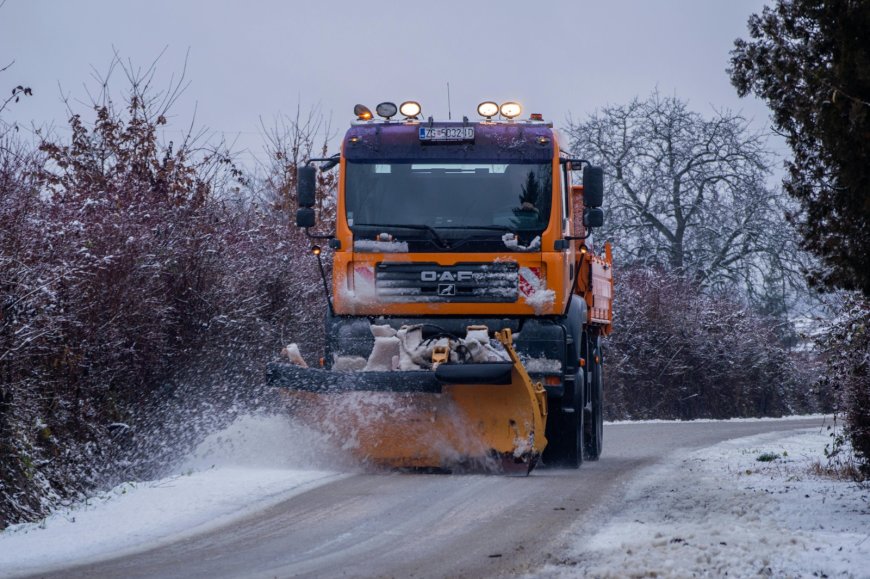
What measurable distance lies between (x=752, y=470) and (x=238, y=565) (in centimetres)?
708

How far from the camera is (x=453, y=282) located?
11.1m

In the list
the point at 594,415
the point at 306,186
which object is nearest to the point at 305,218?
the point at 306,186

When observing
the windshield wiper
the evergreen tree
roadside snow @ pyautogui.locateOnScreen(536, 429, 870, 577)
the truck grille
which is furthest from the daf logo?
the evergreen tree

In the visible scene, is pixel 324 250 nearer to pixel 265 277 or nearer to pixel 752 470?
pixel 265 277

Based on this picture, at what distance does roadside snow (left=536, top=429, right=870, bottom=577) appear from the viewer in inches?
251

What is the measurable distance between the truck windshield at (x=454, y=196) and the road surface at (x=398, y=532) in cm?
229

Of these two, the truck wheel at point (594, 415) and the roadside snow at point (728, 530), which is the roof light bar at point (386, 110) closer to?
the truck wheel at point (594, 415)

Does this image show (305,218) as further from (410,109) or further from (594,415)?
(594,415)

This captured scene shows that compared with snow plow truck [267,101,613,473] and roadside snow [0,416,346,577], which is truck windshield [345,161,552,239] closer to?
snow plow truck [267,101,613,473]

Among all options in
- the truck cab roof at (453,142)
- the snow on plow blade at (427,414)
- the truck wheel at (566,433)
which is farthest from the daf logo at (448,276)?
the truck wheel at (566,433)

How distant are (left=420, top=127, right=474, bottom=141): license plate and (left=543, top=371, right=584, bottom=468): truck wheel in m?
2.46

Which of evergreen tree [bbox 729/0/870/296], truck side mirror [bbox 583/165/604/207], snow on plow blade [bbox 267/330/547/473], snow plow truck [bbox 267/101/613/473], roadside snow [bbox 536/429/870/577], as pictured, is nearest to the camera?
roadside snow [bbox 536/429/870/577]

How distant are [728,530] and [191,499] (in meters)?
3.73

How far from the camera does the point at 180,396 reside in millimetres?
12867
